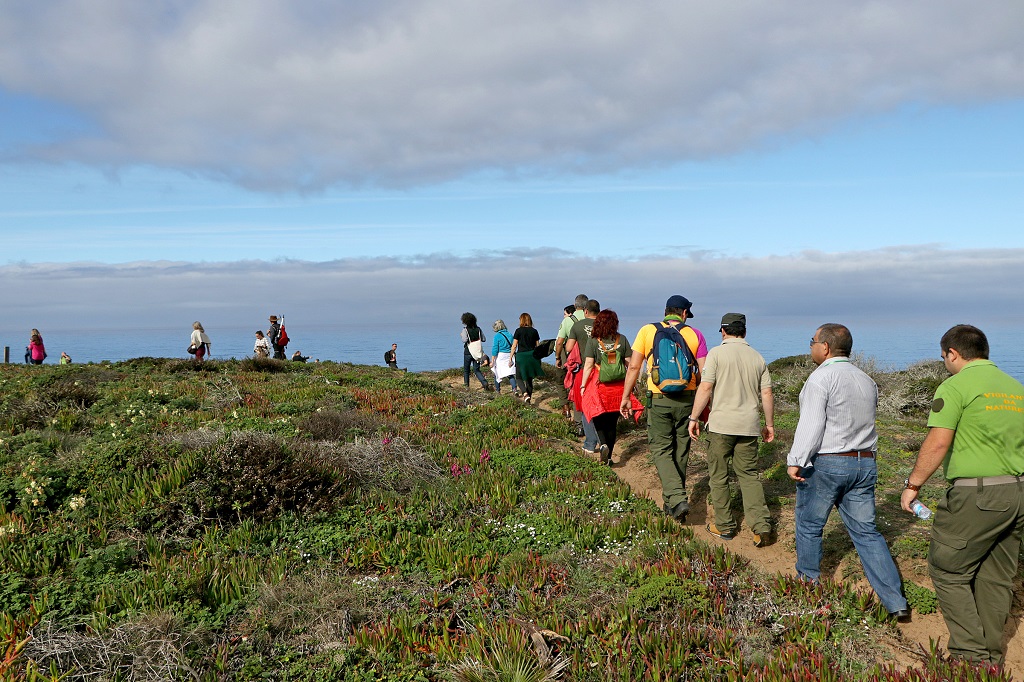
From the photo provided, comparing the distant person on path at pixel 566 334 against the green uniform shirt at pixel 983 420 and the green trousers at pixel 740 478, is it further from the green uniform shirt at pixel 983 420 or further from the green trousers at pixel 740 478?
the green uniform shirt at pixel 983 420

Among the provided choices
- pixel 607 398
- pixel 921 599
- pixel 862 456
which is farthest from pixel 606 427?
pixel 921 599

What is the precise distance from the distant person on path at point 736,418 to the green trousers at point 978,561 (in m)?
2.26

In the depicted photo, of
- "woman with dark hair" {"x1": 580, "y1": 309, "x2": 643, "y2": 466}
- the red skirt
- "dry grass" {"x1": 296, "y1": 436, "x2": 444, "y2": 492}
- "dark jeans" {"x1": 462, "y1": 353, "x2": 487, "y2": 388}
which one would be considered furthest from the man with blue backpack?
"dark jeans" {"x1": 462, "y1": 353, "x2": 487, "y2": 388}

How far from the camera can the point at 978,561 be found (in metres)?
4.37

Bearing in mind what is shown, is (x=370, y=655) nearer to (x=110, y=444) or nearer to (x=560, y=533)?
(x=560, y=533)

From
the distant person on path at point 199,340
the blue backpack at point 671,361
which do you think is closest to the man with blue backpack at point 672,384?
the blue backpack at point 671,361

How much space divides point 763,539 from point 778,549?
179 millimetres

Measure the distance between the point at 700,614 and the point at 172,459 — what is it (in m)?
6.10

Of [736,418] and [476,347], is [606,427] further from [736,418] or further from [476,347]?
[476,347]

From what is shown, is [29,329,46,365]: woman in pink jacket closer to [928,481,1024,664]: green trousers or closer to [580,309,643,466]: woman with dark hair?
[580,309,643,466]: woman with dark hair

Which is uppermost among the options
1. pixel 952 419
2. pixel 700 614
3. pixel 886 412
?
pixel 952 419

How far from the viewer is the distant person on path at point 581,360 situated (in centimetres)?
998

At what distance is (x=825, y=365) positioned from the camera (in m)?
5.21

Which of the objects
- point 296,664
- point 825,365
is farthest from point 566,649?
point 825,365
